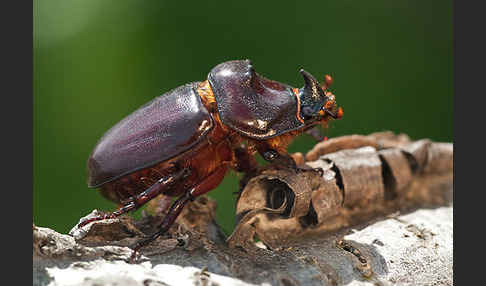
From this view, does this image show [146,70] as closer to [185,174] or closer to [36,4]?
[36,4]

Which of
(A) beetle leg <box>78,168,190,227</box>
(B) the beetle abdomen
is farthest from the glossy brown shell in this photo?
(A) beetle leg <box>78,168,190,227</box>

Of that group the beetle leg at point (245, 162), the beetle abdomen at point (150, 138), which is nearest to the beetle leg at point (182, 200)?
the beetle leg at point (245, 162)

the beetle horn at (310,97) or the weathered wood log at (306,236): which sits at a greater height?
the beetle horn at (310,97)

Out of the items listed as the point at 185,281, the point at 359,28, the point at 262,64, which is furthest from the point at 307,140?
the point at 185,281

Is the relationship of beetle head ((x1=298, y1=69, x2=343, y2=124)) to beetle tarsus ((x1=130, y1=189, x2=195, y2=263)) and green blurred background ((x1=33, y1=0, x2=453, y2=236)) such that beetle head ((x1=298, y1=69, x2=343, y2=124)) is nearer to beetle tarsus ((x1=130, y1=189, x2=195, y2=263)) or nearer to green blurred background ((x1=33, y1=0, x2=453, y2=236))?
beetle tarsus ((x1=130, y1=189, x2=195, y2=263))

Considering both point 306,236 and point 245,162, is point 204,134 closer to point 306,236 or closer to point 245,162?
point 245,162

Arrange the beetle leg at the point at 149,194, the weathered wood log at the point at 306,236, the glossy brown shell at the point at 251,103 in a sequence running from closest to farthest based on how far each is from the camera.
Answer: the weathered wood log at the point at 306,236, the beetle leg at the point at 149,194, the glossy brown shell at the point at 251,103

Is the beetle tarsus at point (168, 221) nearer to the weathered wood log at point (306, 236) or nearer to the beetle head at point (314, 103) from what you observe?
the weathered wood log at point (306, 236)
